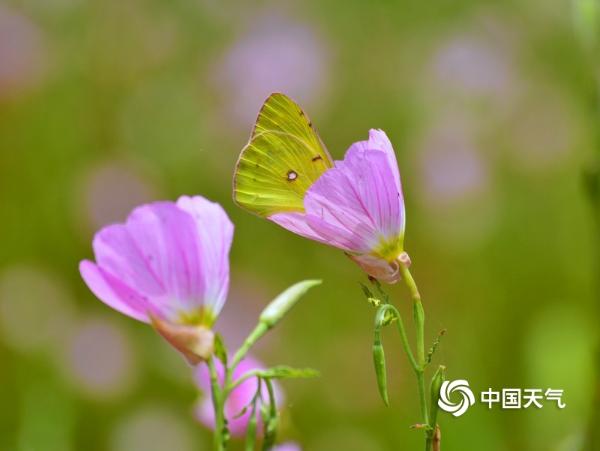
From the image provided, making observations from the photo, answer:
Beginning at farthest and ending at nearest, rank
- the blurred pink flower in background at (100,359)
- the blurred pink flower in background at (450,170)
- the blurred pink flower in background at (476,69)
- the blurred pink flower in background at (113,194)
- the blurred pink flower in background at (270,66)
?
the blurred pink flower in background at (476,69), the blurred pink flower in background at (270,66), the blurred pink flower in background at (450,170), the blurred pink flower in background at (113,194), the blurred pink flower in background at (100,359)

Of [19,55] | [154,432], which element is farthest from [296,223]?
[19,55]

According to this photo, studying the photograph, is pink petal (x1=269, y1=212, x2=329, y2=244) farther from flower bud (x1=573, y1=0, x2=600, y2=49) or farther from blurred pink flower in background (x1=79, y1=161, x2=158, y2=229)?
blurred pink flower in background (x1=79, y1=161, x2=158, y2=229)

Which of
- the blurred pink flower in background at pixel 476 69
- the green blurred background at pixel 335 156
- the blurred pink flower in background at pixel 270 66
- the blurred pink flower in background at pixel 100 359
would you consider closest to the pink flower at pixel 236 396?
the green blurred background at pixel 335 156

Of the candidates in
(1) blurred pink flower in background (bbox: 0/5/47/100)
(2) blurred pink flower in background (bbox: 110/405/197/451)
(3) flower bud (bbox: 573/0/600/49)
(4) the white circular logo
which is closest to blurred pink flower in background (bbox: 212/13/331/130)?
(1) blurred pink flower in background (bbox: 0/5/47/100)

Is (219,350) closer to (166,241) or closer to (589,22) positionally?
(166,241)

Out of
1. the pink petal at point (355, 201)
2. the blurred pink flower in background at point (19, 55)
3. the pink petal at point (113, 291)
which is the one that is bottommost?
the pink petal at point (113, 291)

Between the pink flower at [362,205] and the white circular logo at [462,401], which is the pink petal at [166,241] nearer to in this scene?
the pink flower at [362,205]
